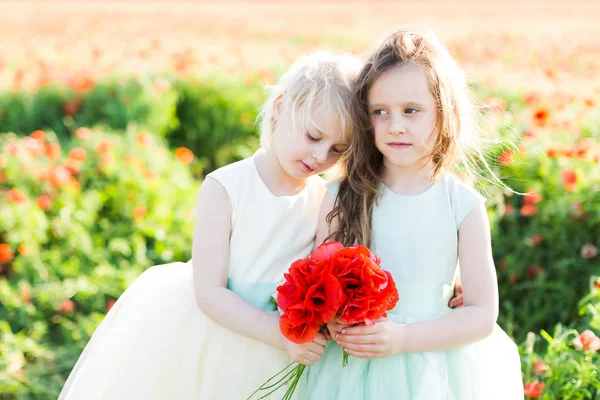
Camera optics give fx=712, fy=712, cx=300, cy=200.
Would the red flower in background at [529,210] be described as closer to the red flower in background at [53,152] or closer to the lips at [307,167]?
the lips at [307,167]

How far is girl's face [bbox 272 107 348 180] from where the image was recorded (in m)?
2.18

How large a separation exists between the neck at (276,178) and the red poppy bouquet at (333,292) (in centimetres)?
50

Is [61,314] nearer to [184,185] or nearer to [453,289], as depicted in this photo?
[184,185]

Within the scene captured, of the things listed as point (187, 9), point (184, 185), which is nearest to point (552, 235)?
point (184, 185)

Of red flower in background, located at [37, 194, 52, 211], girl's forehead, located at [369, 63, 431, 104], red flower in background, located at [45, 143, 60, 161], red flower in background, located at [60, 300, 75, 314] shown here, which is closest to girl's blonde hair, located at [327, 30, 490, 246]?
girl's forehead, located at [369, 63, 431, 104]

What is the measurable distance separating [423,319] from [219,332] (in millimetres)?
670

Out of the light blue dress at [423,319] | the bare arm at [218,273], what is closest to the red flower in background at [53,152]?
the bare arm at [218,273]

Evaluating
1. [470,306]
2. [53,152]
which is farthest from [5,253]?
[470,306]

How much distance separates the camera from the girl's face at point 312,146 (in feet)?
7.15

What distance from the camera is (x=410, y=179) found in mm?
2275

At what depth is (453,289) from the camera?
232cm

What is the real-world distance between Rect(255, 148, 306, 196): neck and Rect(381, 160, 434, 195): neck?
32 cm

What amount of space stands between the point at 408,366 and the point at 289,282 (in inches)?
19.2

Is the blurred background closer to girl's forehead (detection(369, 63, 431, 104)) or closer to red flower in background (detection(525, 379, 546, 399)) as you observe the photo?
red flower in background (detection(525, 379, 546, 399))
